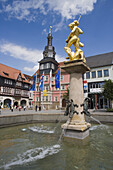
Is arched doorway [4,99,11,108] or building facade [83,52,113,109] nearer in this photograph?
building facade [83,52,113,109]

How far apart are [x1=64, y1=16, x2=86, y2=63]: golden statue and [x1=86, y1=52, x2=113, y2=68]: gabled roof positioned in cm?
2965

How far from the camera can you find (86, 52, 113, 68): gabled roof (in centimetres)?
3519

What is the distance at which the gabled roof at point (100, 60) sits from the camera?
35.2 m

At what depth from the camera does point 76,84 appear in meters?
7.00

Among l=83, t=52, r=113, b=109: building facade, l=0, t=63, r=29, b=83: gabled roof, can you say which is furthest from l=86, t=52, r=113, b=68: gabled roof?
l=0, t=63, r=29, b=83: gabled roof

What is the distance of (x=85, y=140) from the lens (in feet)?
20.0

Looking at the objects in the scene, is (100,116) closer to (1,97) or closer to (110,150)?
(110,150)

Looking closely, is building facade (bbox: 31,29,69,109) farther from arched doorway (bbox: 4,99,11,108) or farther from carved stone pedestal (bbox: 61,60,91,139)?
carved stone pedestal (bbox: 61,60,91,139)

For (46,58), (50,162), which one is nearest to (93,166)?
(50,162)

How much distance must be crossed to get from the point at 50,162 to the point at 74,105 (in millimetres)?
3182

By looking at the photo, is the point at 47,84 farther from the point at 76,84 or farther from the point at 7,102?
the point at 76,84

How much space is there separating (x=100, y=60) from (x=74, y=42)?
32.5 metres

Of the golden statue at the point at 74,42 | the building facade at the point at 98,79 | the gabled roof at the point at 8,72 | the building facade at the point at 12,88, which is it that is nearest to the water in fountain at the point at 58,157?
the golden statue at the point at 74,42

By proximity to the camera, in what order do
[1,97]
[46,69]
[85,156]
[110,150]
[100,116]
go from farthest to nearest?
[46,69], [1,97], [100,116], [110,150], [85,156]
